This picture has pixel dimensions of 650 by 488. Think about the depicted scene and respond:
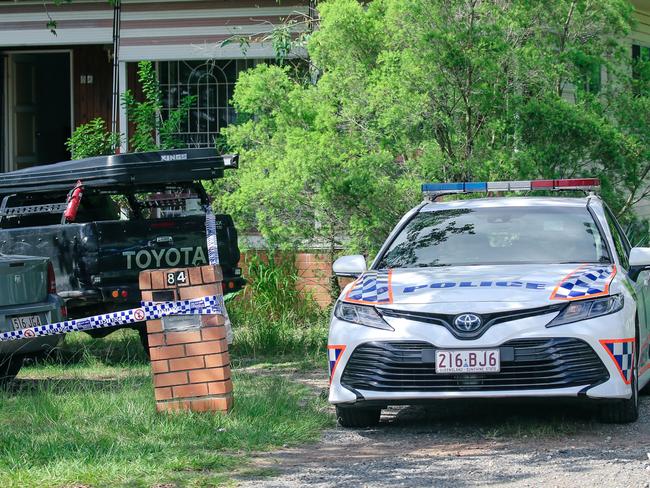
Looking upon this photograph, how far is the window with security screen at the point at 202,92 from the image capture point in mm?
16625

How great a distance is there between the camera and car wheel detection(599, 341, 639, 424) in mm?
7295

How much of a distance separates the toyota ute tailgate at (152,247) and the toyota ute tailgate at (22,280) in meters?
0.78

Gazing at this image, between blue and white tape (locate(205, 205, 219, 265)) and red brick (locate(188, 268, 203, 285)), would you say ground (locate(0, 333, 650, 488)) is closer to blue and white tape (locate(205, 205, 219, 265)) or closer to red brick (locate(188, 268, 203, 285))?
red brick (locate(188, 268, 203, 285))

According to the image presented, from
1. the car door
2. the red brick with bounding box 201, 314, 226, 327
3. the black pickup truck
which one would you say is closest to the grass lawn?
the red brick with bounding box 201, 314, 226, 327

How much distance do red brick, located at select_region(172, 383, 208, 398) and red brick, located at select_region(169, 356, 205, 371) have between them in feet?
0.39

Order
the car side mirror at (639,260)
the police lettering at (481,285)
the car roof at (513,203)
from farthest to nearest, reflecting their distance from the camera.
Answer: the car roof at (513,203), the car side mirror at (639,260), the police lettering at (481,285)

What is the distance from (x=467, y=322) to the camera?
702 cm

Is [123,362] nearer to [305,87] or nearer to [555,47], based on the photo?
[305,87]

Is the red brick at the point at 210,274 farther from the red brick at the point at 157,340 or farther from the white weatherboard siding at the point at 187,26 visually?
the white weatherboard siding at the point at 187,26

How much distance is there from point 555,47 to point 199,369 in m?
5.78

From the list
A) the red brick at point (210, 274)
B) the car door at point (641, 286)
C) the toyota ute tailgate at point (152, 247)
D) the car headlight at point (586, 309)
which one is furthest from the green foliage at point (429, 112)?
the car headlight at point (586, 309)

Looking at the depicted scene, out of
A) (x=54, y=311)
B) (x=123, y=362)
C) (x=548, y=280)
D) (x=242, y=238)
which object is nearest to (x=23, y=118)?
(x=242, y=238)

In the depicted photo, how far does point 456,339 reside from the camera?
23.0ft

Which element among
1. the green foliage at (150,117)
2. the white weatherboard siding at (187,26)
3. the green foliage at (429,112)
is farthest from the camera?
the white weatherboard siding at (187,26)
